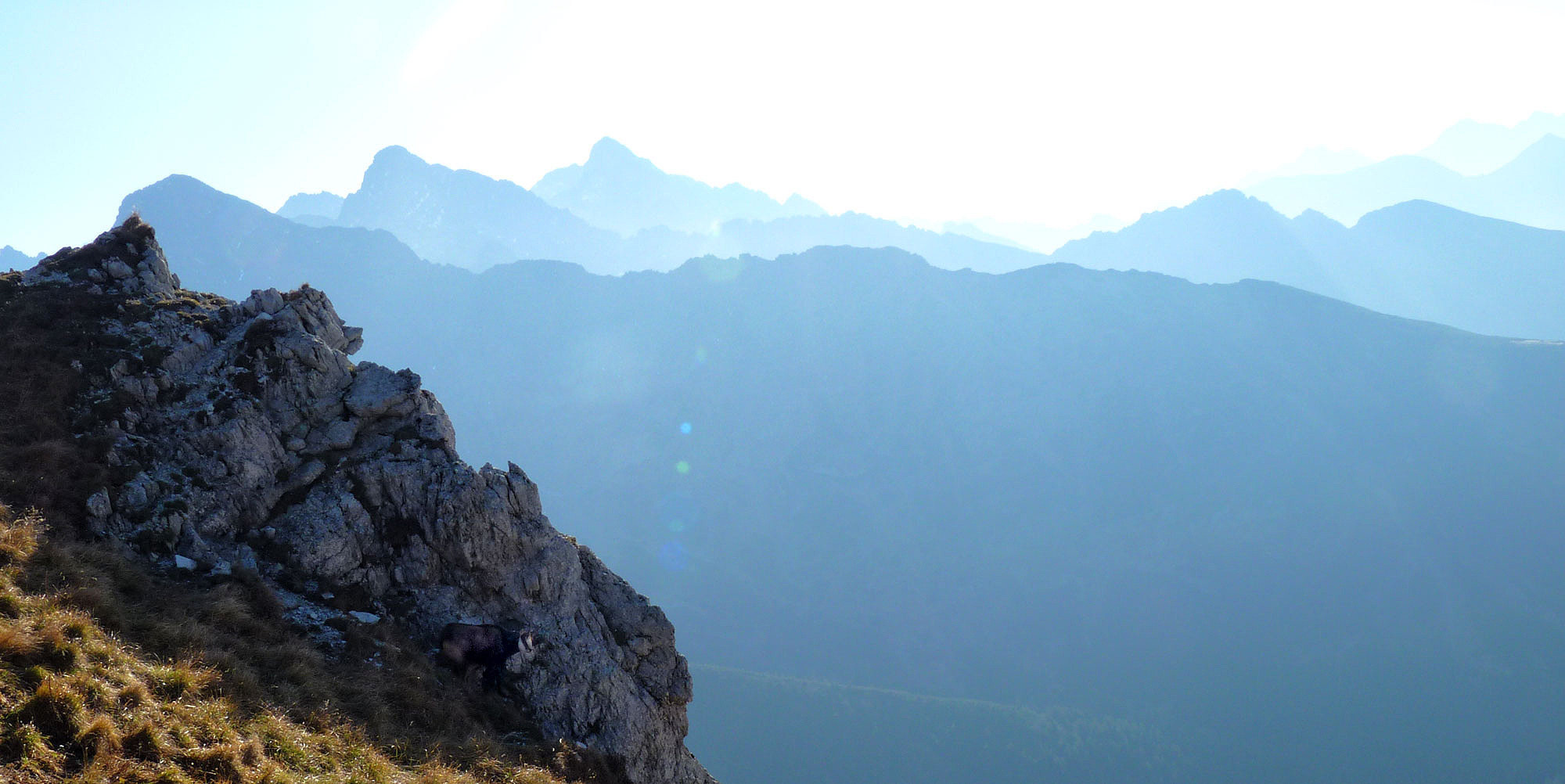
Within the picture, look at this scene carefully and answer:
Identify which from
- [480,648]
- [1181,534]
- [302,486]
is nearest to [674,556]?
[1181,534]

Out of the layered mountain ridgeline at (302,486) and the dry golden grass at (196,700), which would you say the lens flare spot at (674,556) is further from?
the dry golden grass at (196,700)

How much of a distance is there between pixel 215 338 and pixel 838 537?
141956 millimetres

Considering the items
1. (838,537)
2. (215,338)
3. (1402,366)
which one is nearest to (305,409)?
(215,338)

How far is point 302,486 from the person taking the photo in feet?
66.3

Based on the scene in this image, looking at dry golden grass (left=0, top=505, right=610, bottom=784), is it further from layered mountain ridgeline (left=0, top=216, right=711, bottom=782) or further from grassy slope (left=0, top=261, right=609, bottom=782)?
layered mountain ridgeline (left=0, top=216, right=711, bottom=782)

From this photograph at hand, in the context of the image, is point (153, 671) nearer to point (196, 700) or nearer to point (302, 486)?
point (196, 700)

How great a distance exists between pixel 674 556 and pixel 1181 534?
102 m

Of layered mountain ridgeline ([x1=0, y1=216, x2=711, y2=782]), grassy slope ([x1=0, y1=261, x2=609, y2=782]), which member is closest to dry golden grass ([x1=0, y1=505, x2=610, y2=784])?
grassy slope ([x1=0, y1=261, x2=609, y2=782])

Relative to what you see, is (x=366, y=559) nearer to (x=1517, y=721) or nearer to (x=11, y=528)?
(x=11, y=528)

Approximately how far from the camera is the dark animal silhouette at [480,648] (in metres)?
18.7

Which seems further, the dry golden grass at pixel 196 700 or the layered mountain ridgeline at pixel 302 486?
the layered mountain ridgeline at pixel 302 486

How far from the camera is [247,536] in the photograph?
18703 millimetres

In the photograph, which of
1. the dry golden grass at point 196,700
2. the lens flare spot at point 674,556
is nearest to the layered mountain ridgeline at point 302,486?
the dry golden grass at point 196,700

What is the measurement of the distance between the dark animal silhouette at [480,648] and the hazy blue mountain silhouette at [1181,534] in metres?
87.8
